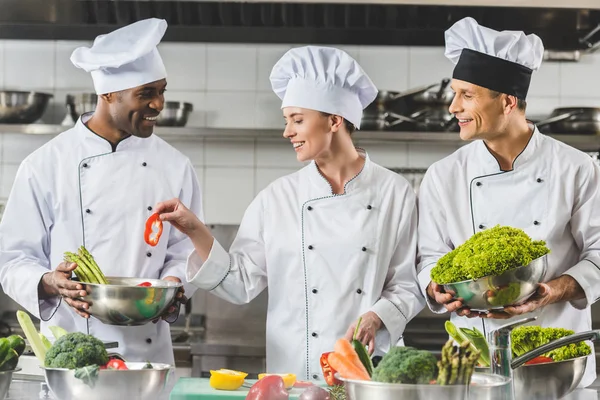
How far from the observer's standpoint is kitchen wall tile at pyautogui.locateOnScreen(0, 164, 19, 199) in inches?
181

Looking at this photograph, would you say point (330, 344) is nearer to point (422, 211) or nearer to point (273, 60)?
point (422, 211)

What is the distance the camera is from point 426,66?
464 cm

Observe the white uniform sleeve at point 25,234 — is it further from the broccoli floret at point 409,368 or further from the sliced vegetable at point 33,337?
the broccoli floret at point 409,368

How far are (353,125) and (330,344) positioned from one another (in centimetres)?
73

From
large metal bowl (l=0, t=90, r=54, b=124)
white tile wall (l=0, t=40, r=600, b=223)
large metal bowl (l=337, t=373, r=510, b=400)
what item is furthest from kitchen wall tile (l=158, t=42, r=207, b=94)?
large metal bowl (l=337, t=373, r=510, b=400)

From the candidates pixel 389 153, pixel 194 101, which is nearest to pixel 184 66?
pixel 194 101

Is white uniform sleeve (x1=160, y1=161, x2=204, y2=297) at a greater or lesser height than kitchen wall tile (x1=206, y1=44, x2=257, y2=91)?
lesser

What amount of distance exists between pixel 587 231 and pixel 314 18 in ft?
5.70

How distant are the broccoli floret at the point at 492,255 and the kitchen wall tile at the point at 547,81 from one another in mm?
2647

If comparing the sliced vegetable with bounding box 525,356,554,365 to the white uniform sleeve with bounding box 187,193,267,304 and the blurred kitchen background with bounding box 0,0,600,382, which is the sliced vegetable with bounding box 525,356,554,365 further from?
the blurred kitchen background with bounding box 0,0,600,382

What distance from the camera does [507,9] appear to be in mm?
3600

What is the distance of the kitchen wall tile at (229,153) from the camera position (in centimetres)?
463

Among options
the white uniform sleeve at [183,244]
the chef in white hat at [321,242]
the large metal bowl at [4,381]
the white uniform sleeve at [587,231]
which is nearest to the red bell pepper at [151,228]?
the chef in white hat at [321,242]

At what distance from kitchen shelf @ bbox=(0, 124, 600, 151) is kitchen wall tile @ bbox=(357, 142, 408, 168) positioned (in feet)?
0.93
